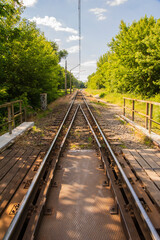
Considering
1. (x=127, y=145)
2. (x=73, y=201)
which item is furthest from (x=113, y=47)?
(x=73, y=201)

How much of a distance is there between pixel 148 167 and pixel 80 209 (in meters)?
2.05

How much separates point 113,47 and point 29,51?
12.1 metres

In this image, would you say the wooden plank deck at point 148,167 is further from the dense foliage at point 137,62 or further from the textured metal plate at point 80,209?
the dense foliage at point 137,62

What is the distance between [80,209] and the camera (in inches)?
107

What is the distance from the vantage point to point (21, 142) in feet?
20.1

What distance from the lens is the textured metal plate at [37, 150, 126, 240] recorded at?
7.54 feet

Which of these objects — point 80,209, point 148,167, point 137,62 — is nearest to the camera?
point 80,209

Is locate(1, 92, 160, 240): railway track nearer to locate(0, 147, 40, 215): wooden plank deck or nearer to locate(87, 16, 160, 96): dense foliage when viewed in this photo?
locate(0, 147, 40, 215): wooden plank deck

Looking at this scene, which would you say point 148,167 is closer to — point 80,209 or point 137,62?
point 80,209

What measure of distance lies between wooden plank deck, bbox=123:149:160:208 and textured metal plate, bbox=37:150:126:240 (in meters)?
0.75

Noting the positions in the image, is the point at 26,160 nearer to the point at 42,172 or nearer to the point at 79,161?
the point at 42,172

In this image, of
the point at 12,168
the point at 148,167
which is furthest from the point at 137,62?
the point at 12,168

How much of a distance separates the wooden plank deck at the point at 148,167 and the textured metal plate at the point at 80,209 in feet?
2.45

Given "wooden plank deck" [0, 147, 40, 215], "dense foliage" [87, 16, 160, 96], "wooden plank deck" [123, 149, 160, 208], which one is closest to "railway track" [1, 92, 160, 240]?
"wooden plank deck" [123, 149, 160, 208]
